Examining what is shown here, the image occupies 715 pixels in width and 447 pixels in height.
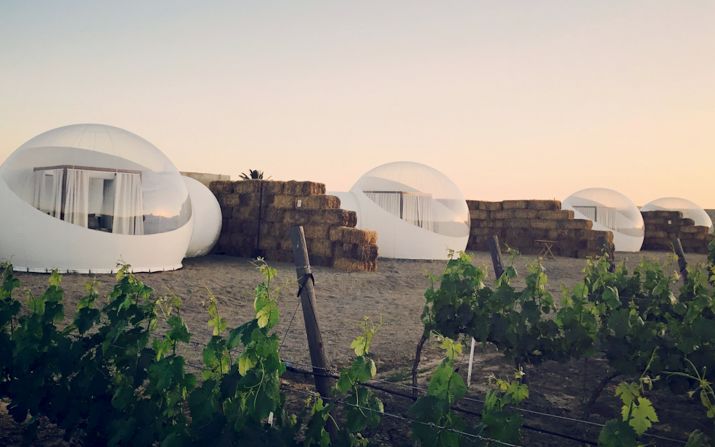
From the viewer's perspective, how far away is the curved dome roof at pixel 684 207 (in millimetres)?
37312

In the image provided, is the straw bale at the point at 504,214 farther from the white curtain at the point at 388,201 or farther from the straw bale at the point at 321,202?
the straw bale at the point at 321,202

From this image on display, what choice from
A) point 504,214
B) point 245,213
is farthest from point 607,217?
point 245,213

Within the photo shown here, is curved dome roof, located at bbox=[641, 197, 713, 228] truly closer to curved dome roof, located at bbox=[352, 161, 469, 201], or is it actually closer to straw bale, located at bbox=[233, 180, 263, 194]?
curved dome roof, located at bbox=[352, 161, 469, 201]

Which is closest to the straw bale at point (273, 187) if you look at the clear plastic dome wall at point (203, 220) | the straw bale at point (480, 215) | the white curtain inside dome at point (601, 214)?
the clear plastic dome wall at point (203, 220)

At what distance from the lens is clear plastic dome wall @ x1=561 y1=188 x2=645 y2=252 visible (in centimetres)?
2956


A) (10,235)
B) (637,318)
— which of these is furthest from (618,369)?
(10,235)

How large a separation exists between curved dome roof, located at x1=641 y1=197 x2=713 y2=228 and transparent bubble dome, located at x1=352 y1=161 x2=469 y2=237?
76.4ft

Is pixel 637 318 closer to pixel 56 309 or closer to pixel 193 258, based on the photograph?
pixel 56 309

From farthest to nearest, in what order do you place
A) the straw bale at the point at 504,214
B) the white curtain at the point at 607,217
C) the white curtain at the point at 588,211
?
the white curtain at the point at 588,211, the white curtain at the point at 607,217, the straw bale at the point at 504,214

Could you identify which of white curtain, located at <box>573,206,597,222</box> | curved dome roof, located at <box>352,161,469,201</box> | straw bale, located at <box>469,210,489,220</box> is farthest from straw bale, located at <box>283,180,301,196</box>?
white curtain, located at <box>573,206,597,222</box>

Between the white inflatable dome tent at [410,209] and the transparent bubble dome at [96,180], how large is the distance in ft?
24.4

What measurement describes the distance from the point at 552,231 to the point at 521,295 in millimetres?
20859

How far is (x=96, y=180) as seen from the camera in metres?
12.4

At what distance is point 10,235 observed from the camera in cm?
1200
